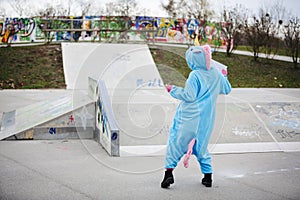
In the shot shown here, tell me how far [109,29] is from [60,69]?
8172 mm

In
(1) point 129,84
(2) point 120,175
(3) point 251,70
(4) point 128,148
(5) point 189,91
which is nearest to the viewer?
(5) point 189,91

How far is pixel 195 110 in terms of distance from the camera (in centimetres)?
558

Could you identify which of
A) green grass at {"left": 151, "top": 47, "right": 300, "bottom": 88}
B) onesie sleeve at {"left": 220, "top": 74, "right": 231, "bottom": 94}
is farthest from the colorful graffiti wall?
onesie sleeve at {"left": 220, "top": 74, "right": 231, "bottom": 94}

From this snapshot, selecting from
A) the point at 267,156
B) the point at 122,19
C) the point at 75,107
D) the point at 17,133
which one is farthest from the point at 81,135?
the point at 122,19

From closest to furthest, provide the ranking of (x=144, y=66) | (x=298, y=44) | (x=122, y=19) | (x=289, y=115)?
(x=289, y=115), (x=144, y=66), (x=298, y=44), (x=122, y=19)

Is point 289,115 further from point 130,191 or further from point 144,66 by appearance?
point 144,66

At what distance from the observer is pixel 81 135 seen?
365 inches

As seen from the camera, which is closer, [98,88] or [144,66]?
[98,88]

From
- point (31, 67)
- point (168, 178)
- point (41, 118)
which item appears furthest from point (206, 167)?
point (31, 67)

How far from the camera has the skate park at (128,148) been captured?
588cm

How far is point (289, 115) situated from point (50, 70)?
9.96 meters

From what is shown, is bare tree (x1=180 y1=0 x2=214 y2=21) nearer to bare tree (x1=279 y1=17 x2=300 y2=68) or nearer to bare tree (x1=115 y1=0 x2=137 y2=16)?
bare tree (x1=115 y1=0 x2=137 y2=16)

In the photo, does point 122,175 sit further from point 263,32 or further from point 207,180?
point 263,32

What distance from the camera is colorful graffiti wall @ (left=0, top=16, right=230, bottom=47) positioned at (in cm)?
2352
